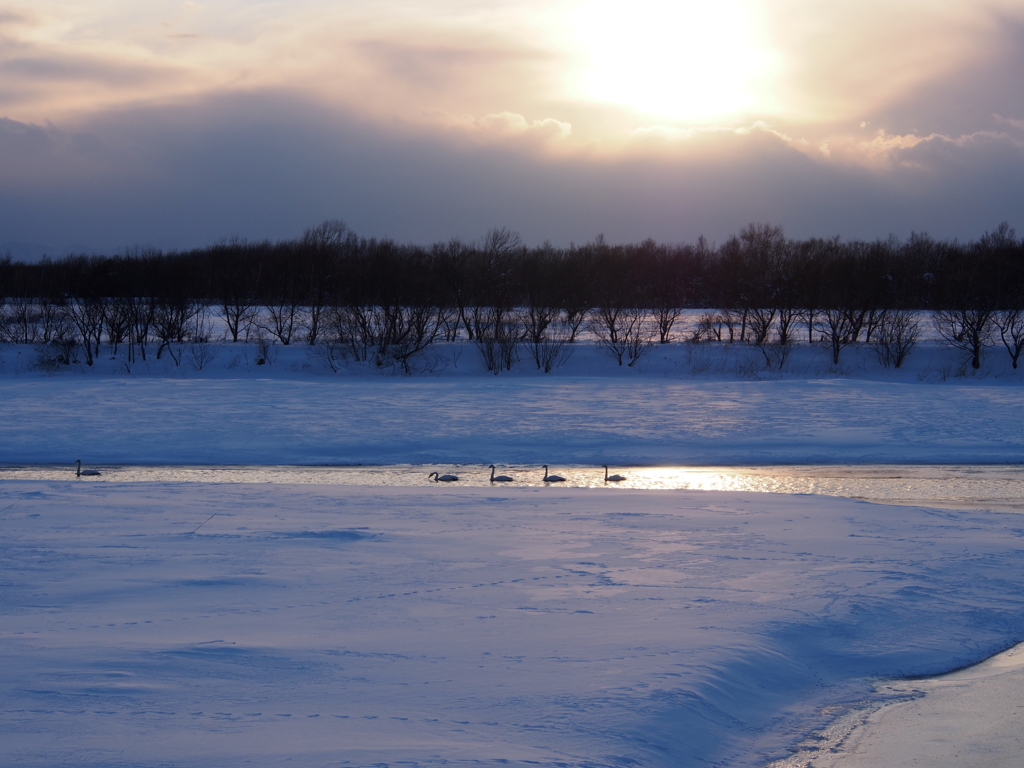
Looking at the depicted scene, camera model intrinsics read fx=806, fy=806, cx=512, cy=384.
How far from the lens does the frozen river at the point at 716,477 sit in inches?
575

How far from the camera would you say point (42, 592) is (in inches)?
279

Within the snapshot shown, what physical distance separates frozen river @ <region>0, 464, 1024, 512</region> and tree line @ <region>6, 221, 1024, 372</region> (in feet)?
78.8

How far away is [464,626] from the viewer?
21.3 ft

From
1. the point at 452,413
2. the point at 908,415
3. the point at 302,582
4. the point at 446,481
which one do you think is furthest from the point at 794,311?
the point at 302,582

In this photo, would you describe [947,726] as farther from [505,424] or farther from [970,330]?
[970,330]

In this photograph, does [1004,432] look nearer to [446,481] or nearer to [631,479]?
[631,479]

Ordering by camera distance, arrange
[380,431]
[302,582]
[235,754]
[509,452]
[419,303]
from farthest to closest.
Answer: [419,303] → [380,431] → [509,452] → [302,582] → [235,754]

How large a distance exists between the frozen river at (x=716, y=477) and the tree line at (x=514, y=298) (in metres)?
24.0

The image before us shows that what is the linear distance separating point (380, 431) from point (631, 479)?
791 centimetres

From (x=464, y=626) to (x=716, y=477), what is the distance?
11.0 metres

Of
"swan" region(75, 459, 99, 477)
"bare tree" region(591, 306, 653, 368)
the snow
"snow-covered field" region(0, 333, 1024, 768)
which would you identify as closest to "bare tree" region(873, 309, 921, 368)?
the snow

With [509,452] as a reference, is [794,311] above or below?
above

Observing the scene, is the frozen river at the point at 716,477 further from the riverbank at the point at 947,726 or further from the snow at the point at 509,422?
the riverbank at the point at 947,726

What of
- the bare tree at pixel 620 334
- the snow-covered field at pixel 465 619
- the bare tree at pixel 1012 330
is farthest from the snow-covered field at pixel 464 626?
the bare tree at pixel 1012 330
